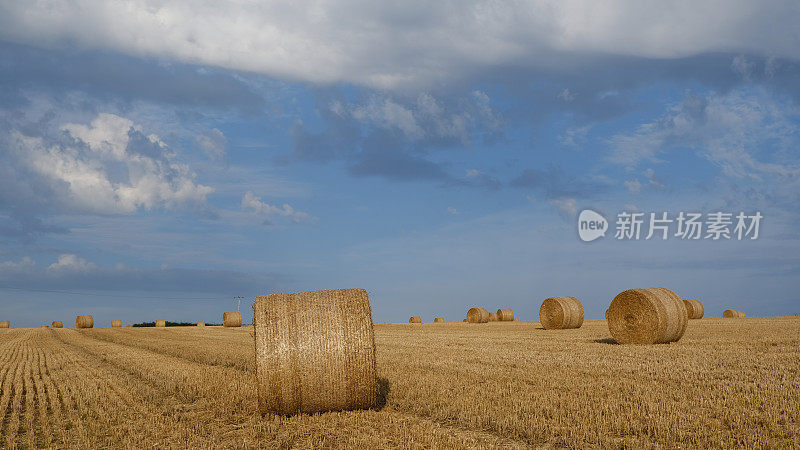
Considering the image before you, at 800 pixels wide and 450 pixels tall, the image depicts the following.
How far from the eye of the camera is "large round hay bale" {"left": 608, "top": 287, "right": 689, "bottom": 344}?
1638 centimetres

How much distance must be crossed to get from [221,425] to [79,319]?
43964 mm

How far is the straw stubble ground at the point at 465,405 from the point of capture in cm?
646

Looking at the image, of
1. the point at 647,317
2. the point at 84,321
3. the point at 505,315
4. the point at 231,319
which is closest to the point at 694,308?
the point at 505,315

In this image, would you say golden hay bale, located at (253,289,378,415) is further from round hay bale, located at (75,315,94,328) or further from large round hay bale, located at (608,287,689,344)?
round hay bale, located at (75,315,94,328)

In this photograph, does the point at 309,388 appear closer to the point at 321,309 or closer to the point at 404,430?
the point at 321,309

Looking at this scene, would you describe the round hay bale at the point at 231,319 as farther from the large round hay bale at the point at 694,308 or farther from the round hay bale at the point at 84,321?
the large round hay bale at the point at 694,308

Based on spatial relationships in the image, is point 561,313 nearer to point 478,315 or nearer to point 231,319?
point 478,315

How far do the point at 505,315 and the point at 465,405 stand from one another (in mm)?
34346

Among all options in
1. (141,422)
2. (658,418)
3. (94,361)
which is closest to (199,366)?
(94,361)

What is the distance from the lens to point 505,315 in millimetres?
41219

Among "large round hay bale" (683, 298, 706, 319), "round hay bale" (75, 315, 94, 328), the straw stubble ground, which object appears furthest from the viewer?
"round hay bale" (75, 315, 94, 328)

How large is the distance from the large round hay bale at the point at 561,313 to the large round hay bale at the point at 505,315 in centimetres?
1527

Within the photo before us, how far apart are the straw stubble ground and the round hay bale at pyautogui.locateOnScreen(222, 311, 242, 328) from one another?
27279 mm

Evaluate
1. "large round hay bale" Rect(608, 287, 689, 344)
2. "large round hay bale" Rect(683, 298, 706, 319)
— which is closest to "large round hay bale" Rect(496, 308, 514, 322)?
"large round hay bale" Rect(683, 298, 706, 319)
